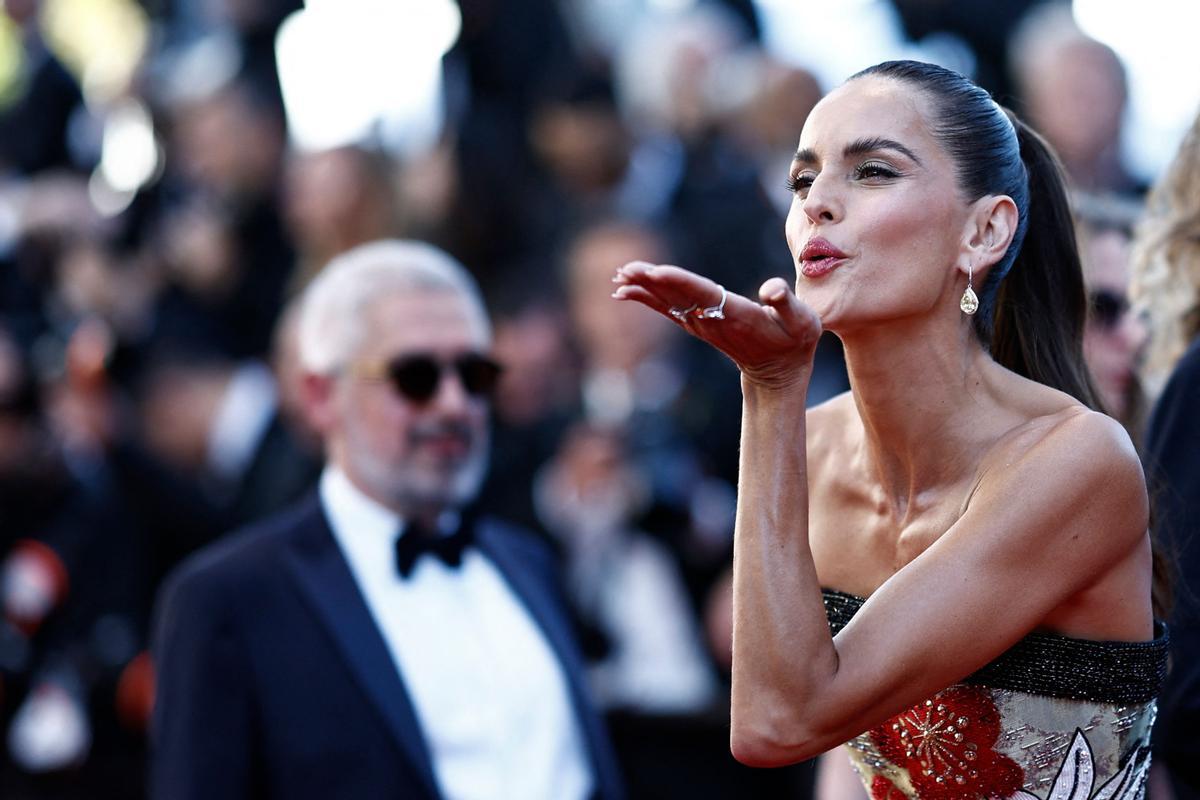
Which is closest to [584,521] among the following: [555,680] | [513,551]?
[513,551]

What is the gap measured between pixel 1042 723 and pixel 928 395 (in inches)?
20.2

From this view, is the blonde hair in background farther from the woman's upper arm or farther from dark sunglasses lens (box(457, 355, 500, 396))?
dark sunglasses lens (box(457, 355, 500, 396))

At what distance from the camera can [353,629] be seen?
12.3ft

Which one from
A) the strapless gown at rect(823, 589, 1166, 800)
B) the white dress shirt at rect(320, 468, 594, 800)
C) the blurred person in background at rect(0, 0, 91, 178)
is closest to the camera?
the strapless gown at rect(823, 589, 1166, 800)

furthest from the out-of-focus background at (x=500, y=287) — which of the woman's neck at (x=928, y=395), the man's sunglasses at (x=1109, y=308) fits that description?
the woman's neck at (x=928, y=395)

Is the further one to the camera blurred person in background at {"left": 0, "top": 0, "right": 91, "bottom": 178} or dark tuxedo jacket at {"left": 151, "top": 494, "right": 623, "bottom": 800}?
blurred person in background at {"left": 0, "top": 0, "right": 91, "bottom": 178}

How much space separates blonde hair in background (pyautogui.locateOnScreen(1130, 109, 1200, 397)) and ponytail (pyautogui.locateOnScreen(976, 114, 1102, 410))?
81 cm

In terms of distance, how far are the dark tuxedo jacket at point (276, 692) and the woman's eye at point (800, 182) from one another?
1829 millimetres

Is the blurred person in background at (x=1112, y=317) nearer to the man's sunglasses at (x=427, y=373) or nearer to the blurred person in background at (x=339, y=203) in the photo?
the man's sunglasses at (x=427, y=373)

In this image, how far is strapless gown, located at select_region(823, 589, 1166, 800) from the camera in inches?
90.8

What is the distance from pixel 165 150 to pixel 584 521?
13.9 ft

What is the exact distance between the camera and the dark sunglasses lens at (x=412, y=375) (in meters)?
4.21

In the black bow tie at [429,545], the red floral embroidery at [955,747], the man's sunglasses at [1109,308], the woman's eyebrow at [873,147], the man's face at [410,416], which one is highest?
the woman's eyebrow at [873,147]

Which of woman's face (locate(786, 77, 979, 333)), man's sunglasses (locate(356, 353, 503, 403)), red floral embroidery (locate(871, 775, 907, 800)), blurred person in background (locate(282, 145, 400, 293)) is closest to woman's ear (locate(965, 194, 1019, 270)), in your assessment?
woman's face (locate(786, 77, 979, 333))
